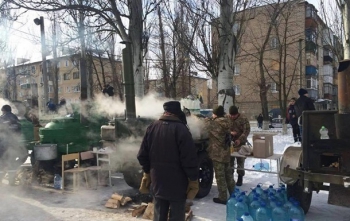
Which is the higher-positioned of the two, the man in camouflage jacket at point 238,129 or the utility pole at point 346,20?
the utility pole at point 346,20

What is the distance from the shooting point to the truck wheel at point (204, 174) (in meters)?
6.58

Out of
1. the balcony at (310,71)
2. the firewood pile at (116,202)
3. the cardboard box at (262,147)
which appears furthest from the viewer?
the balcony at (310,71)

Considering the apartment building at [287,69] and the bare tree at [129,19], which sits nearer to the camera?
the bare tree at [129,19]

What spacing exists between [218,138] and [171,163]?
2491mm

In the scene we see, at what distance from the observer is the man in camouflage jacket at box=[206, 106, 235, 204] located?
6070mm

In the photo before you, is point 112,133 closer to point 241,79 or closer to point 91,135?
point 91,135

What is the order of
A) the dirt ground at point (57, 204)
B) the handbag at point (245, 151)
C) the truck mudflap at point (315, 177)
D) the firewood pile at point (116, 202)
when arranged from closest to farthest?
the truck mudflap at point (315, 177), the dirt ground at point (57, 204), the firewood pile at point (116, 202), the handbag at point (245, 151)

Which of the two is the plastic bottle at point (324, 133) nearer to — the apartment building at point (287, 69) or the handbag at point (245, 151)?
the handbag at point (245, 151)

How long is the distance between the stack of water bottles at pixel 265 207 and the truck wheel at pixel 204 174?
1.58 meters

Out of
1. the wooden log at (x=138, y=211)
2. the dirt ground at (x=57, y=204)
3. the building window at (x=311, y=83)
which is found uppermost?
the building window at (x=311, y=83)

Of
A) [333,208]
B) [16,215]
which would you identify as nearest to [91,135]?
[16,215]

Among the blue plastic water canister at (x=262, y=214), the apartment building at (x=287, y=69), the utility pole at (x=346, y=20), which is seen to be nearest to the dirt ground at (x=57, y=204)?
the blue plastic water canister at (x=262, y=214)

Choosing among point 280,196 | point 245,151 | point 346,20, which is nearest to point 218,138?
point 245,151

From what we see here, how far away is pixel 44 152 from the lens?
789 cm
